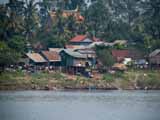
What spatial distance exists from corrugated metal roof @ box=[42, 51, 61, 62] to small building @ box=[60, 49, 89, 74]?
6.6 inches

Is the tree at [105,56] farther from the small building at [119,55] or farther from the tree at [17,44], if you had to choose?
the tree at [17,44]

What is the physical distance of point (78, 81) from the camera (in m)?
20.8

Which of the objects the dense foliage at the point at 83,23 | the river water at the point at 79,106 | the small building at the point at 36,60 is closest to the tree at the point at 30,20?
the dense foliage at the point at 83,23

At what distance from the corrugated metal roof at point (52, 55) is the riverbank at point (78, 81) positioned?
3.99 ft

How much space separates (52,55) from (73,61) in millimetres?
765

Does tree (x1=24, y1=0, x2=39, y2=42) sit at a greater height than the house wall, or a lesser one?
greater

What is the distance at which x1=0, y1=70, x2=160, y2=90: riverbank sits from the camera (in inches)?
776

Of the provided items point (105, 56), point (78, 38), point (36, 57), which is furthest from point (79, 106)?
point (78, 38)

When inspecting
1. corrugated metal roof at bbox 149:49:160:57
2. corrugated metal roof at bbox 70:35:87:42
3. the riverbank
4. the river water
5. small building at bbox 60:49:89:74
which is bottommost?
the river water

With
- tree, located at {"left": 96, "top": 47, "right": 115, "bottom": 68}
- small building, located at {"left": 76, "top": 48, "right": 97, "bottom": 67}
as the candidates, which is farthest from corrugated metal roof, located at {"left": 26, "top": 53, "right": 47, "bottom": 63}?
tree, located at {"left": 96, "top": 47, "right": 115, "bottom": 68}

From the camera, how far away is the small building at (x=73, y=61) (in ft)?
72.7

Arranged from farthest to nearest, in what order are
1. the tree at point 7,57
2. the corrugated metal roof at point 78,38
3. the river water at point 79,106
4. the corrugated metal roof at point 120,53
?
the corrugated metal roof at point 78,38 < the corrugated metal roof at point 120,53 < the tree at point 7,57 < the river water at point 79,106

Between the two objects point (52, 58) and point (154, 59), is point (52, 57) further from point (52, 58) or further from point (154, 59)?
point (154, 59)

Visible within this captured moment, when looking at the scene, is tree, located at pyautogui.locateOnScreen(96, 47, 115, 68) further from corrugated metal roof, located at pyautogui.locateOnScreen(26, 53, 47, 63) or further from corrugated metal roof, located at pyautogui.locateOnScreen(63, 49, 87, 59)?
corrugated metal roof, located at pyautogui.locateOnScreen(26, 53, 47, 63)
